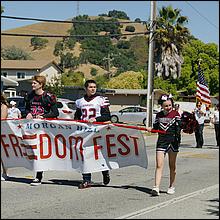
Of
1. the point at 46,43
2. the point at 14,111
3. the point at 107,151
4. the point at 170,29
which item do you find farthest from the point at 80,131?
the point at 46,43

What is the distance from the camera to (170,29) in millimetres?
34969

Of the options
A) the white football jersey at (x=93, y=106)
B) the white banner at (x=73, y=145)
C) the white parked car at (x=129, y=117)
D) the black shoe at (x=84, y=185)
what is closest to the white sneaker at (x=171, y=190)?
the white banner at (x=73, y=145)

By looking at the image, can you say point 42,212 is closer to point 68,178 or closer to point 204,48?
point 68,178

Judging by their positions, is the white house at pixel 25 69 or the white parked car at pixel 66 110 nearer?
the white parked car at pixel 66 110

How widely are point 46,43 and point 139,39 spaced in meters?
27.2

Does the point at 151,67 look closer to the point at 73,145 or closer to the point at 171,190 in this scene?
the point at 171,190

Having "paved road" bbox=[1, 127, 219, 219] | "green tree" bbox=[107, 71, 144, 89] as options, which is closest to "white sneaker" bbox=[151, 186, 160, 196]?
"paved road" bbox=[1, 127, 219, 219]

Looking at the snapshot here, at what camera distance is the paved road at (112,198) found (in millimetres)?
7762

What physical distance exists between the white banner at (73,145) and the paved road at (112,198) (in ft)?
1.68

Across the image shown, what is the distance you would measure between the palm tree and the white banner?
24.8 meters

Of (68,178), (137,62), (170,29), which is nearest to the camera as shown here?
(68,178)

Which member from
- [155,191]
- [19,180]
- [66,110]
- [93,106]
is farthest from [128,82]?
[155,191]

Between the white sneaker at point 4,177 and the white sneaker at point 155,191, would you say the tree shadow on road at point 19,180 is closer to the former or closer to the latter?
the white sneaker at point 4,177

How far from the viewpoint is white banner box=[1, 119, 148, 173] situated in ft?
30.5
